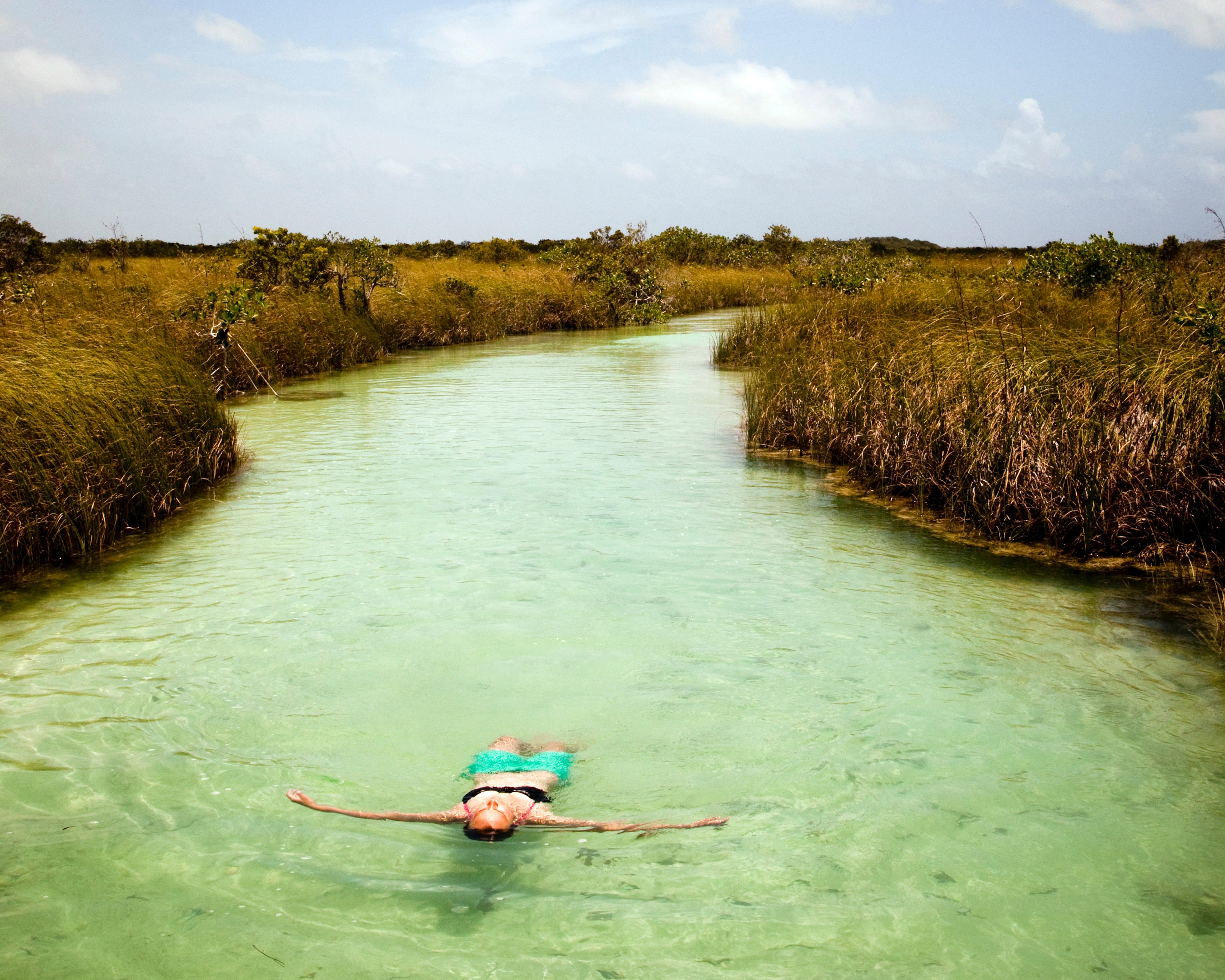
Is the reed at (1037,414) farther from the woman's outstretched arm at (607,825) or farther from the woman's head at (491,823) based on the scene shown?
the woman's head at (491,823)

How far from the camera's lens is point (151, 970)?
9.32ft

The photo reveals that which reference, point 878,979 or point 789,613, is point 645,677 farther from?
point 878,979

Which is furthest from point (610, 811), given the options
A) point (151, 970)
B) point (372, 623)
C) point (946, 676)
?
point (372, 623)

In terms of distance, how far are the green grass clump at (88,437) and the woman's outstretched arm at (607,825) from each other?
4.51 metres

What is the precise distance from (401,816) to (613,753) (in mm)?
981

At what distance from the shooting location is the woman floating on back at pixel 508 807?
3381mm

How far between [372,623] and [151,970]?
9.14 feet

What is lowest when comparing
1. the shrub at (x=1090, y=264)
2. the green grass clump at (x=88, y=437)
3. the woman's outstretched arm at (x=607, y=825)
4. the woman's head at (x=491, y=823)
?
the woman's outstretched arm at (x=607, y=825)

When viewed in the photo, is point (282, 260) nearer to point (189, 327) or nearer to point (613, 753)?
point (189, 327)

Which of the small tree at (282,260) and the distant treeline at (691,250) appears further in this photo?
the distant treeline at (691,250)

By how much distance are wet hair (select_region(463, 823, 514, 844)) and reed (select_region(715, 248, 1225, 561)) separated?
4.73 m

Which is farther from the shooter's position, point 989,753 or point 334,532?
point 334,532

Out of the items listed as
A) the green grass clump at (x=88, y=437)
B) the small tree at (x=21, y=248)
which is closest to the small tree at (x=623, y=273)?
the small tree at (x=21, y=248)

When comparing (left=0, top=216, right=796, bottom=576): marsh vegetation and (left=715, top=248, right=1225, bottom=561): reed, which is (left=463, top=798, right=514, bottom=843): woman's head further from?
(left=715, top=248, right=1225, bottom=561): reed
